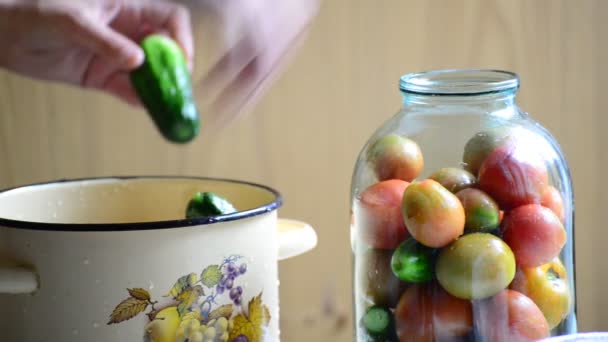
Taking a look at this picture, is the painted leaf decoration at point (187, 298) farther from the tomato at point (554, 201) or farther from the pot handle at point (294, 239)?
the tomato at point (554, 201)

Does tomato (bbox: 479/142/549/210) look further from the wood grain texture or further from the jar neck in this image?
the wood grain texture

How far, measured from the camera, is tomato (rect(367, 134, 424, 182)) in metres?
0.63

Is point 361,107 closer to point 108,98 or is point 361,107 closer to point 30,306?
point 108,98

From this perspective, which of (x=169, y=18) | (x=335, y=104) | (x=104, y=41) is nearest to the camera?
(x=104, y=41)

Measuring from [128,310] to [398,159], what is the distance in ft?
0.73

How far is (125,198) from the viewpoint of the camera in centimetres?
77

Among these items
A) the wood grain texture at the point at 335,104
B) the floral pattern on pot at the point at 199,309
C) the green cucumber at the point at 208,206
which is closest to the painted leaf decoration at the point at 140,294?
the floral pattern on pot at the point at 199,309

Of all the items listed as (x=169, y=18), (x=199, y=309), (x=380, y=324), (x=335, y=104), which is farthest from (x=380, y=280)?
(x=335, y=104)

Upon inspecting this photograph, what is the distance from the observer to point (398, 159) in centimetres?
63

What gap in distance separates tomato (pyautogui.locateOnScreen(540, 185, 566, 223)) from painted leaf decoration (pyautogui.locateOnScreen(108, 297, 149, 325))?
29cm

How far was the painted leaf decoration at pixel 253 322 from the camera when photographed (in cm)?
62

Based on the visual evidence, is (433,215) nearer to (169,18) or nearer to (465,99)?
(465,99)

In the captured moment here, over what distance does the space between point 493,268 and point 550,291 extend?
0.06 meters

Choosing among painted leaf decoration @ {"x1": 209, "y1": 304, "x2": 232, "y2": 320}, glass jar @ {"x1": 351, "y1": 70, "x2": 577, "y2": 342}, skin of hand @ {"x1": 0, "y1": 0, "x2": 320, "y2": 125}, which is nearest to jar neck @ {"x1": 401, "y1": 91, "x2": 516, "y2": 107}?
glass jar @ {"x1": 351, "y1": 70, "x2": 577, "y2": 342}
